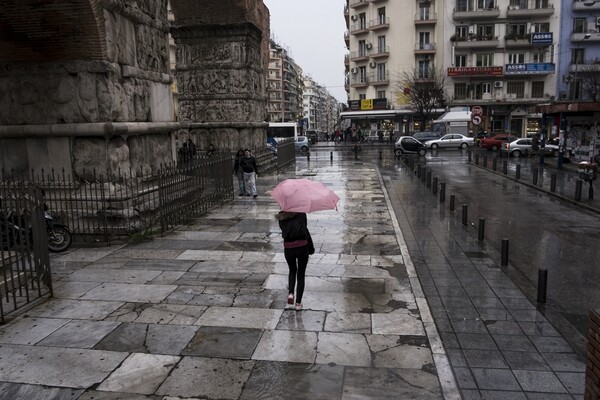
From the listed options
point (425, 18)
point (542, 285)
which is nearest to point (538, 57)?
point (425, 18)

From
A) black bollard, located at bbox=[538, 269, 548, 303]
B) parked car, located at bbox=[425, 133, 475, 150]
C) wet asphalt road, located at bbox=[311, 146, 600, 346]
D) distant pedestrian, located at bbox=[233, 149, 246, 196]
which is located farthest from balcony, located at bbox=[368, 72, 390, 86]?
black bollard, located at bbox=[538, 269, 548, 303]

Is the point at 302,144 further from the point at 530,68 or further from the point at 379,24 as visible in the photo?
the point at 530,68


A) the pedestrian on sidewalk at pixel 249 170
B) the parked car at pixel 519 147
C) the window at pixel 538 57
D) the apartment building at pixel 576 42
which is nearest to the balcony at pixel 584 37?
the apartment building at pixel 576 42

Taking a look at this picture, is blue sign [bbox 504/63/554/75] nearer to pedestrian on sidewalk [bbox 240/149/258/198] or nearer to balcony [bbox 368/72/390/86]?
balcony [bbox 368/72/390/86]

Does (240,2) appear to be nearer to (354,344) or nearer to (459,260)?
(459,260)

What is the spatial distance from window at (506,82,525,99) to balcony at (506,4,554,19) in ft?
23.0

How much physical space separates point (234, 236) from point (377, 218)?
4132 millimetres

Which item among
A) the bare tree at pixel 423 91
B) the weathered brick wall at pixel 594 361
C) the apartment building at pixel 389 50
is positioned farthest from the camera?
the apartment building at pixel 389 50

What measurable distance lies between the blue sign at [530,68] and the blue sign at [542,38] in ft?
7.58

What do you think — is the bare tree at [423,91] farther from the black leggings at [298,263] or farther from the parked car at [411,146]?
the black leggings at [298,263]

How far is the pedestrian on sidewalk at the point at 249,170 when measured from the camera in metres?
16.2

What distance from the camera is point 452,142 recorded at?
141 ft

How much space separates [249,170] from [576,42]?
5052 centimetres

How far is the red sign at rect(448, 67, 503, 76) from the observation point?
5353 cm
